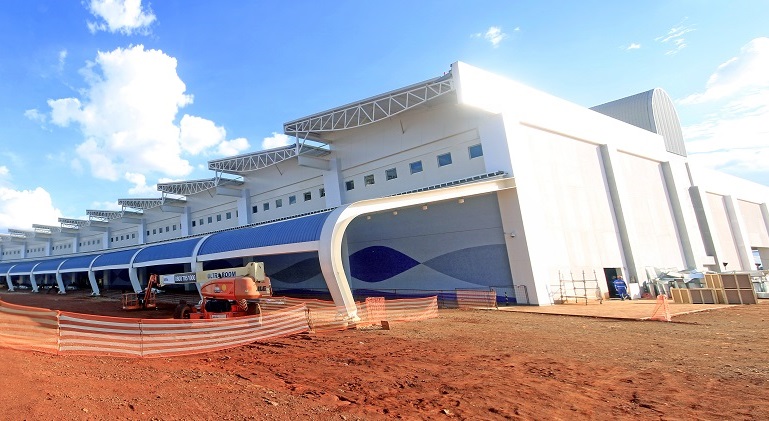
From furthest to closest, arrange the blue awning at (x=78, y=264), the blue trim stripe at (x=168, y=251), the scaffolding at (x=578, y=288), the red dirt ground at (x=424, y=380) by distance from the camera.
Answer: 1. the blue awning at (x=78, y=264)
2. the blue trim stripe at (x=168, y=251)
3. the scaffolding at (x=578, y=288)
4. the red dirt ground at (x=424, y=380)

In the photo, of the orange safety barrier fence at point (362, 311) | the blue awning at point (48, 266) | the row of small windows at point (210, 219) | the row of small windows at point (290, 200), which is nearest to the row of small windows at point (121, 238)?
the blue awning at point (48, 266)

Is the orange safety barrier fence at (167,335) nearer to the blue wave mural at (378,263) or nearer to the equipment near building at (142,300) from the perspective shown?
the equipment near building at (142,300)

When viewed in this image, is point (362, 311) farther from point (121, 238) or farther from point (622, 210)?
point (121, 238)

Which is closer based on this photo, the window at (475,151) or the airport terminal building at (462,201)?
the airport terminal building at (462,201)

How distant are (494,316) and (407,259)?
8.85 m

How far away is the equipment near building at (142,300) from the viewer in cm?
2233

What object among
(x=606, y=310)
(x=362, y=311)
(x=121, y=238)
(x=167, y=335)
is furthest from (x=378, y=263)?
(x=121, y=238)

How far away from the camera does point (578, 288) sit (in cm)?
2289

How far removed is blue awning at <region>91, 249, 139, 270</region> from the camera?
111ft

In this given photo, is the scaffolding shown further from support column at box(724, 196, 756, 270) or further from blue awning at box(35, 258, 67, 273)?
blue awning at box(35, 258, 67, 273)

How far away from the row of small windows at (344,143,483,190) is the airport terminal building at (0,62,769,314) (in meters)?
0.09

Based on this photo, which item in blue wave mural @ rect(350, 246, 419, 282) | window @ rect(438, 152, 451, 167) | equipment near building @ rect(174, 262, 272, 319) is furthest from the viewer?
Answer: blue wave mural @ rect(350, 246, 419, 282)

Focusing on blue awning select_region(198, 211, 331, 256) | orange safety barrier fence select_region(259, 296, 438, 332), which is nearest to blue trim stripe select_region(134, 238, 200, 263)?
blue awning select_region(198, 211, 331, 256)

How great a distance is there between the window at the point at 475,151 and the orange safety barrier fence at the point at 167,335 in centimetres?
1408
